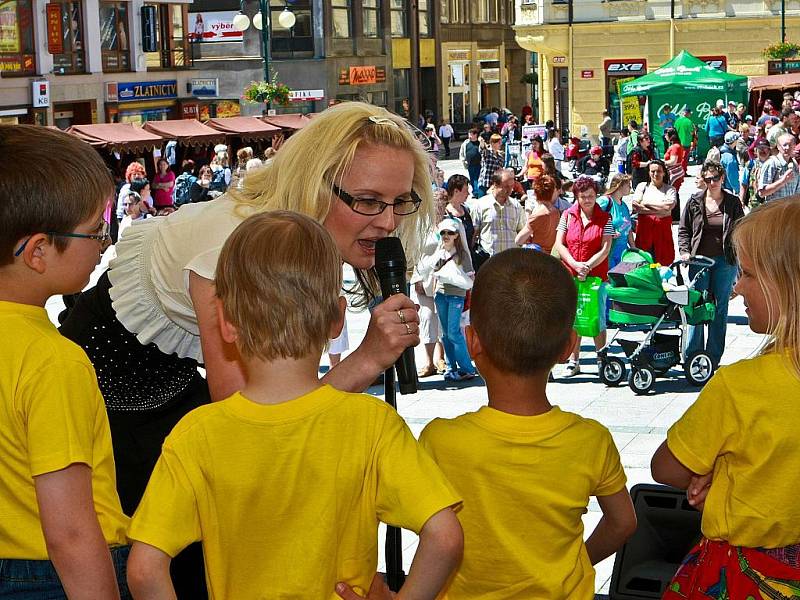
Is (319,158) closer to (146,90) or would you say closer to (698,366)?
(698,366)

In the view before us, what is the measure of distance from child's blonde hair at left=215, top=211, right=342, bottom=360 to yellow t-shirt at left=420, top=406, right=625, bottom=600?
0.63 m

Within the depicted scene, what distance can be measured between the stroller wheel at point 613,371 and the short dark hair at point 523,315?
7.66 metres

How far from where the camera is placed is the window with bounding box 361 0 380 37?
52.6 metres

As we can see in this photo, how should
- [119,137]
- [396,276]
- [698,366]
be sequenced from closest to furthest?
[396,276], [698,366], [119,137]

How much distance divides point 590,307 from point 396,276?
7.87 metres

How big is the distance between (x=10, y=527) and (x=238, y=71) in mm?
46010

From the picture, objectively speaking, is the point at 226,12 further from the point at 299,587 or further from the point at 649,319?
the point at 299,587

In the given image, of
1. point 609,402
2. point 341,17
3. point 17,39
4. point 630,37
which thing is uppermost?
point 341,17

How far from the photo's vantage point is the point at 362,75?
5166cm

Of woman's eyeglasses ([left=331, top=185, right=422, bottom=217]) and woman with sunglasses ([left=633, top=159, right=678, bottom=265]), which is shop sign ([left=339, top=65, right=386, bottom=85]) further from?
woman's eyeglasses ([left=331, top=185, right=422, bottom=217])

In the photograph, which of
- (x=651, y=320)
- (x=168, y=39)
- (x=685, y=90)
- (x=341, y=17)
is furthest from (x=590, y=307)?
(x=341, y=17)

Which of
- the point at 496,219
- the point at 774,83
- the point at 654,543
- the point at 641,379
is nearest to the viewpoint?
the point at 654,543

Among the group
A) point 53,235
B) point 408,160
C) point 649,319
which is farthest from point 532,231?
point 53,235

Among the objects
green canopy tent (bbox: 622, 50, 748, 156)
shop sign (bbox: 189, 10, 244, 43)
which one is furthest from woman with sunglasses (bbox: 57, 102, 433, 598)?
shop sign (bbox: 189, 10, 244, 43)
